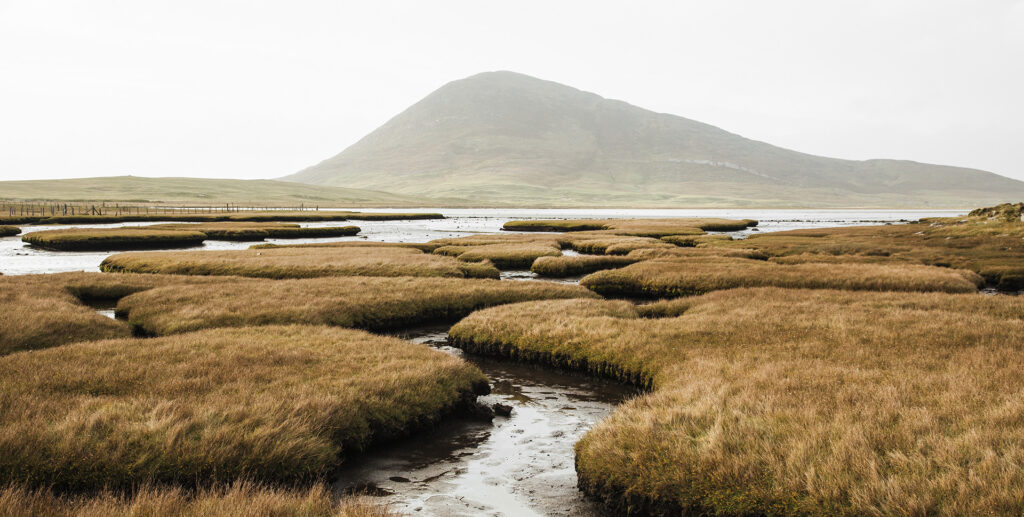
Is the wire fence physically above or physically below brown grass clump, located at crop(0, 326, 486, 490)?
above

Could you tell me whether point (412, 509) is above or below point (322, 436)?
below

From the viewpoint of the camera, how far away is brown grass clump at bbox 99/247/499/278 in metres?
38.6

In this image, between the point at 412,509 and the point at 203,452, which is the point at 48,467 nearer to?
the point at 203,452

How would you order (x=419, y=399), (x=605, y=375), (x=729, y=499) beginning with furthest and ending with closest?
(x=605, y=375)
(x=419, y=399)
(x=729, y=499)

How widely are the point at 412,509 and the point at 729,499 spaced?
4785 mm

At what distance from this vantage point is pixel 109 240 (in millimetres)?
64375

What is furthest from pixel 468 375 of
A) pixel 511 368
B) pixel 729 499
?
pixel 729 499

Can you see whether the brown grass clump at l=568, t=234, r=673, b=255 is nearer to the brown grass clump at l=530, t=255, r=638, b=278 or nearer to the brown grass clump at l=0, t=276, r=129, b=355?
the brown grass clump at l=530, t=255, r=638, b=278

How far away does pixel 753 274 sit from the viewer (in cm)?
3478

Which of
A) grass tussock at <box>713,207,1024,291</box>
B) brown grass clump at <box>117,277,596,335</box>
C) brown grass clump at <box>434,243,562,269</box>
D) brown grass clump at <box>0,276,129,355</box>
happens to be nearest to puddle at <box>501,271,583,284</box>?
brown grass clump at <box>434,243,562,269</box>

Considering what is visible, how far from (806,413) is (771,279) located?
2516cm

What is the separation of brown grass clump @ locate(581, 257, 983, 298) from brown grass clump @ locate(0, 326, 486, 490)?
1960cm

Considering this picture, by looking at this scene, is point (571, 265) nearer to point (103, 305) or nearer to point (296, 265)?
point (296, 265)

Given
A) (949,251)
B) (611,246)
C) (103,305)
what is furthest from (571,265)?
(949,251)
